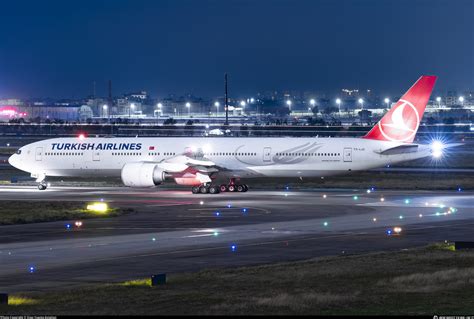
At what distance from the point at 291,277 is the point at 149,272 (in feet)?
14.4

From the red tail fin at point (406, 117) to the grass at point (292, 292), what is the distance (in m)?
35.8

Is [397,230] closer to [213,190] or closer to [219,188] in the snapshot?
[213,190]

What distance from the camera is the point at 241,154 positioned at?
223ft

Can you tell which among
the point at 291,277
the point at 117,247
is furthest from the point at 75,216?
the point at 291,277

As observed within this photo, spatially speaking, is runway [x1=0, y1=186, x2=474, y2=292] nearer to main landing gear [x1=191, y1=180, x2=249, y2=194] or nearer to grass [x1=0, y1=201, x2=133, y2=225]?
grass [x1=0, y1=201, x2=133, y2=225]

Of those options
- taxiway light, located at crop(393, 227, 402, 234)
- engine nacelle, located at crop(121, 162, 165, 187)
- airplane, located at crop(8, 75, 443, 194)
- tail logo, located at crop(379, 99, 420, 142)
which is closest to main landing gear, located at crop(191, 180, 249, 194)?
airplane, located at crop(8, 75, 443, 194)

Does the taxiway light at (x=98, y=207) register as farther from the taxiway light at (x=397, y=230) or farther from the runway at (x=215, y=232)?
the taxiway light at (x=397, y=230)

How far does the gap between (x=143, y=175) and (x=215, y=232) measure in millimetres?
25657

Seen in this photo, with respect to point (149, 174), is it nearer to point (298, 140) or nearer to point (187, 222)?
point (298, 140)

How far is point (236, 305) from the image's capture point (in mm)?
22969

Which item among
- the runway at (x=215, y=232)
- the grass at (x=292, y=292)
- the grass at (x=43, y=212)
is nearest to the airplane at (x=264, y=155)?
the runway at (x=215, y=232)

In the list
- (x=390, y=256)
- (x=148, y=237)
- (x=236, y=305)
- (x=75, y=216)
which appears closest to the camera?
(x=236, y=305)

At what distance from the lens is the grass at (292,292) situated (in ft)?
73.6

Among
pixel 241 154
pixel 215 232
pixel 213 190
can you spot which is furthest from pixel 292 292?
pixel 241 154
